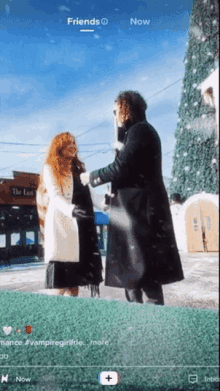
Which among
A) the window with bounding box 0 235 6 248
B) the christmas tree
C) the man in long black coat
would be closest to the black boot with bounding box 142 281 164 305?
the man in long black coat

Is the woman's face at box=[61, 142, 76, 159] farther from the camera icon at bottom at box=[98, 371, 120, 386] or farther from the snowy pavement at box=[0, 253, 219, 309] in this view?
the camera icon at bottom at box=[98, 371, 120, 386]

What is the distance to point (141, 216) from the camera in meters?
0.87

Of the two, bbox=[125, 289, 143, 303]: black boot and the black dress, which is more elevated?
the black dress

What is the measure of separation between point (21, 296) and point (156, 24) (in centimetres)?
123

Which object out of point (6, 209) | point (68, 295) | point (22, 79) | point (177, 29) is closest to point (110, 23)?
point (177, 29)

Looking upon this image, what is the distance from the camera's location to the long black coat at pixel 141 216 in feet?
2.81

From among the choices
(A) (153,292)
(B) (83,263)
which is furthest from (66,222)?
(A) (153,292)

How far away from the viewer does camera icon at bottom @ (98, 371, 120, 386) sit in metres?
0.76

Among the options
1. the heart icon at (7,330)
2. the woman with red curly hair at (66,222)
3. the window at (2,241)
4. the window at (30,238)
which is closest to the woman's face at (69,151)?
the woman with red curly hair at (66,222)

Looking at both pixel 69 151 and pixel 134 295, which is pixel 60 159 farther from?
pixel 134 295

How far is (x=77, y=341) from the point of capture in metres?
0.84

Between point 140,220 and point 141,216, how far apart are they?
13 millimetres

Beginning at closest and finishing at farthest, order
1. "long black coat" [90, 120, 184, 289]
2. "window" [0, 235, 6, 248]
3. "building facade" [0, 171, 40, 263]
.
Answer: "long black coat" [90, 120, 184, 289], "building facade" [0, 171, 40, 263], "window" [0, 235, 6, 248]

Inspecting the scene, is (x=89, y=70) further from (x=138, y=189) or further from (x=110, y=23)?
(x=138, y=189)
